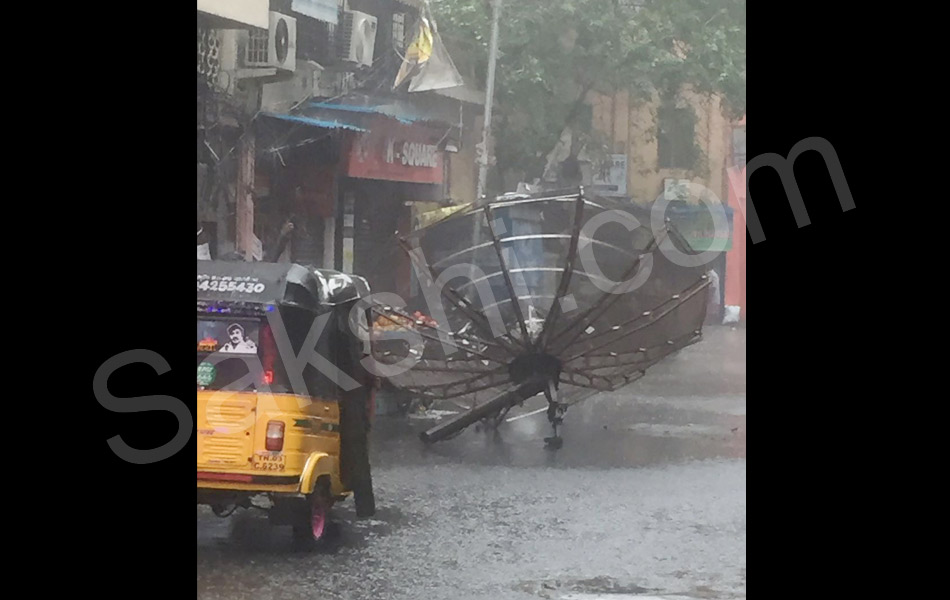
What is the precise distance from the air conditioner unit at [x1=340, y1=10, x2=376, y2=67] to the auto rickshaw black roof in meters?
0.67

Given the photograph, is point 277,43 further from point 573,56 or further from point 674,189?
point 674,189

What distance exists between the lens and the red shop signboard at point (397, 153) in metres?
3.26

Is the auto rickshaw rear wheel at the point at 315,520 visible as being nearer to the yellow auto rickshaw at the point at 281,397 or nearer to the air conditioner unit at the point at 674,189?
the yellow auto rickshaw at the point at 281,397

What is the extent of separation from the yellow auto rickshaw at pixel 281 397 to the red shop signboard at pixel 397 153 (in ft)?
1.18

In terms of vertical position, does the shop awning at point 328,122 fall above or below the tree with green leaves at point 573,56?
below

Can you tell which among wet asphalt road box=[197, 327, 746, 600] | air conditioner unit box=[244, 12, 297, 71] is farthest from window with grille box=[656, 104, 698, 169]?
air conditioner unit box=[244, 12, 297, 71]

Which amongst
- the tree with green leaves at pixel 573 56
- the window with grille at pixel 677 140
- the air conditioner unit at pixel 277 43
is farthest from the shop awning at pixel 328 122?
the window with grille at pixel 677 140
